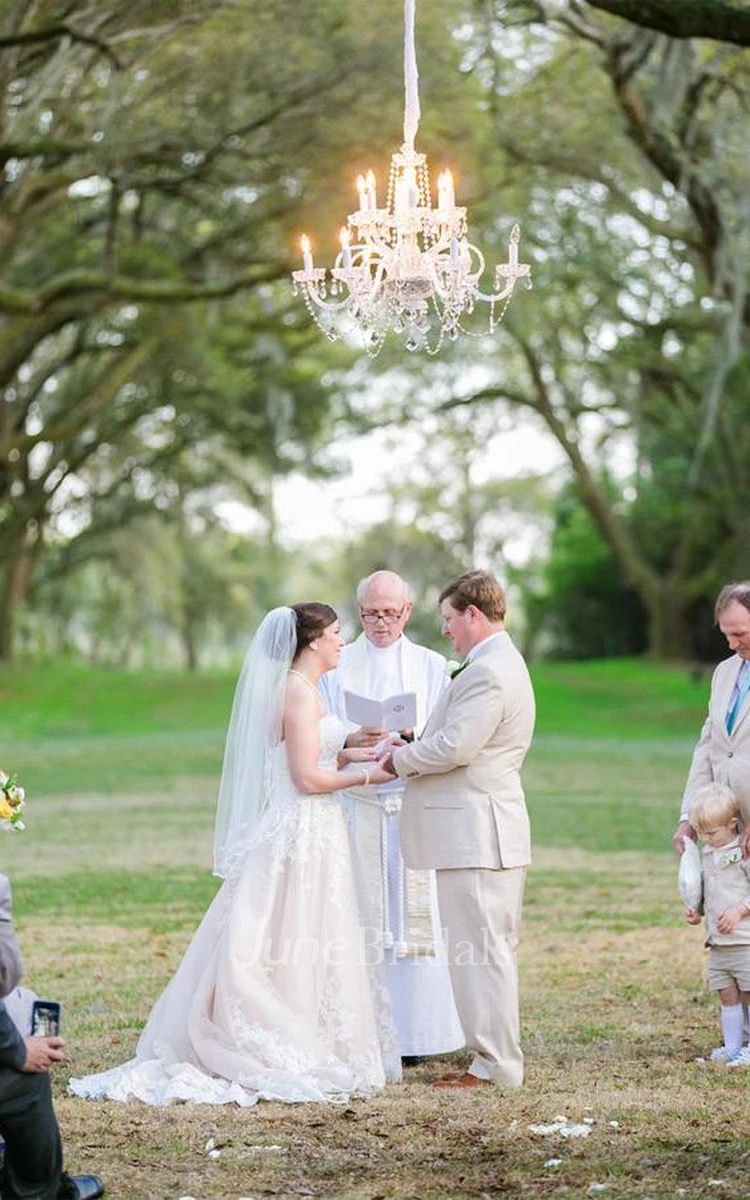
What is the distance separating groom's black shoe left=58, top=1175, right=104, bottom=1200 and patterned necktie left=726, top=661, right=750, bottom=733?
3.25m

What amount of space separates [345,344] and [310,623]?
2794cm

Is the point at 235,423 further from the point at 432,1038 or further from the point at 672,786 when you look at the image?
the point at 432,1038

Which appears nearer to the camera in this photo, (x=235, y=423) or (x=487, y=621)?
(x=487, y=621)

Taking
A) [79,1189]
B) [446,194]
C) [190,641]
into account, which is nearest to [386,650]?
[79,1189]

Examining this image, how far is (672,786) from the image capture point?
18781mm

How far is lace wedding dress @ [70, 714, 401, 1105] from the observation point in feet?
21.0

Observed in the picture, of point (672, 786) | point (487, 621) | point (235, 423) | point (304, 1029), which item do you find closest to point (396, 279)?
point (487, 621)

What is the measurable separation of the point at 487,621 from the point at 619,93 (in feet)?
36.5

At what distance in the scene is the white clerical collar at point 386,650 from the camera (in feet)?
25.2

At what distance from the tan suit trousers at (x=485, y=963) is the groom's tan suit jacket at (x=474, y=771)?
100mm

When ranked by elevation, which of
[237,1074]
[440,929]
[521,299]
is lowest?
[237,1074]

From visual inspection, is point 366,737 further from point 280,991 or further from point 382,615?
point 280,991

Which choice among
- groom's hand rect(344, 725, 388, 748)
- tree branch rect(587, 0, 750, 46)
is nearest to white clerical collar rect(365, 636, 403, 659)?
groom's hand rect(344, 725, 388, 748)

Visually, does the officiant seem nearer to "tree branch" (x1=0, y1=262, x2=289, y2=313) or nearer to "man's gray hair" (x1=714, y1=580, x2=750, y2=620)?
"man's gray hair" (x1=714, y1=580, x2=750, y2=620)
